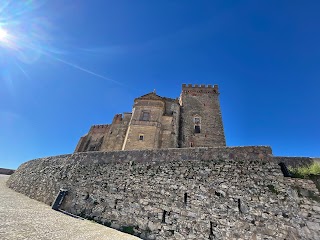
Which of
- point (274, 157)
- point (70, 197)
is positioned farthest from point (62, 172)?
point (274, 157)

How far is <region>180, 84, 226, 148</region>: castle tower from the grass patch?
16318mm

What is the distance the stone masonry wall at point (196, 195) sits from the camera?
17.0ft

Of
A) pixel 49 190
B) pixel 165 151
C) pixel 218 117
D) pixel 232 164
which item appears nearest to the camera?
pixel 232 164

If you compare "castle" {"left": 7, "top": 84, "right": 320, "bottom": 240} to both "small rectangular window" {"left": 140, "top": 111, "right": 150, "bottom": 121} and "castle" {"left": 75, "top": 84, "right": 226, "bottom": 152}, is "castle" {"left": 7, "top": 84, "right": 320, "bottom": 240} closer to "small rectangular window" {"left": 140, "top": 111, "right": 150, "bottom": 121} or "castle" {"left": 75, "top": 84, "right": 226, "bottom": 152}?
Result: "castle" {"left": 75, "top": 84, "right": 226, "bottom": 152}

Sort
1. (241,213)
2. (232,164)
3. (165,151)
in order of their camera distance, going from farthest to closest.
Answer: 1. (165,151)
2. (232,164)
3. (241,213)

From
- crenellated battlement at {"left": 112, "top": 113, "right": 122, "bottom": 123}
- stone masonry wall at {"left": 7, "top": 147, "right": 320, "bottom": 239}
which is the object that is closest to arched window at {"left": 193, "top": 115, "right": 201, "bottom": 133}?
crenellated battlement at {"left": 112, "top": 113, "right": 122, "bottom": 123}

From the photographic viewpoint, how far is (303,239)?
468 cm

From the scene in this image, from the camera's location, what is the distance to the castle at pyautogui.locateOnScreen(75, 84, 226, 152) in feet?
67.9

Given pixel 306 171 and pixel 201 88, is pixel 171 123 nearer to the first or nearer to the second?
pixel 201 88

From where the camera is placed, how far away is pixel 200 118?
956 inches

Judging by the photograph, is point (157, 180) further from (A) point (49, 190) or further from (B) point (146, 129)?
(B) point (146, 129)

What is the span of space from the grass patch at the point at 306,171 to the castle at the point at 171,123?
48.5 feet

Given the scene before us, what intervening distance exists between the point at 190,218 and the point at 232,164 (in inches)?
94.8

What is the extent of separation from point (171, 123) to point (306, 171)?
16845mm
